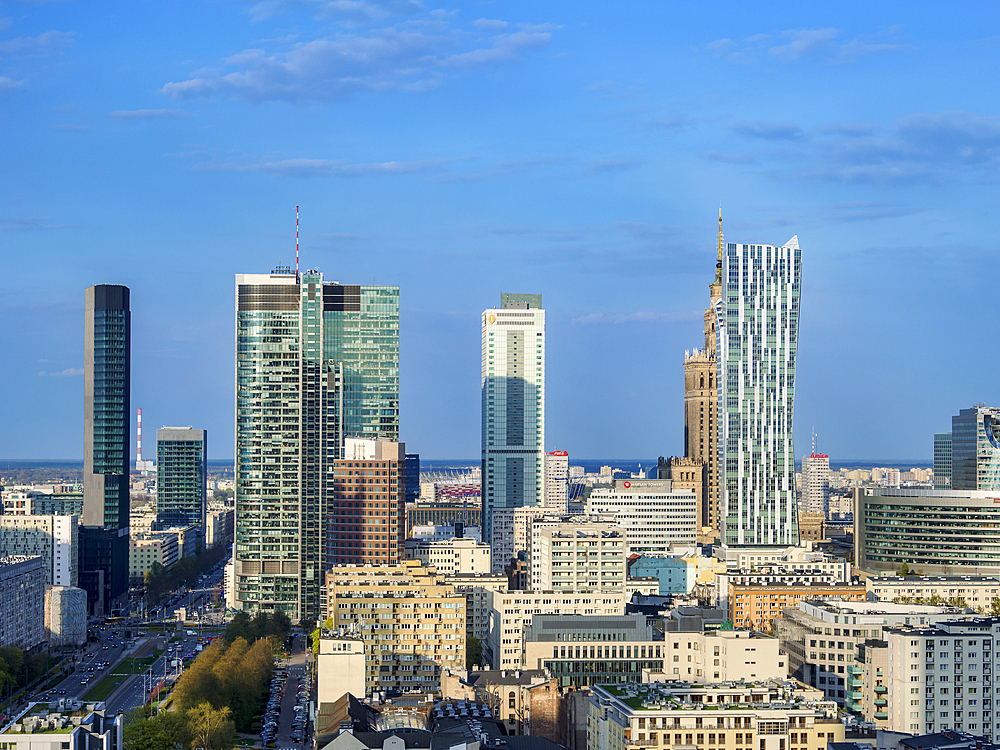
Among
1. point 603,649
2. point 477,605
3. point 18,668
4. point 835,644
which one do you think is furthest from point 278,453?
point 835,644

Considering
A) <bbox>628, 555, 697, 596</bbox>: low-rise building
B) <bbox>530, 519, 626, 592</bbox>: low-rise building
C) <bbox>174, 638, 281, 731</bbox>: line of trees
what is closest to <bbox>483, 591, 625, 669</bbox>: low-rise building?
<bbox>530, 519, 626, 592</bbox>: low-rise building

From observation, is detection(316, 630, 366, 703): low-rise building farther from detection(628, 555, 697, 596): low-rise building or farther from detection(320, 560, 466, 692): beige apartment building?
detection(628, 555, 697, 596): low-rise building

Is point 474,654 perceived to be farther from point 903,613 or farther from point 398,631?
point 903,613

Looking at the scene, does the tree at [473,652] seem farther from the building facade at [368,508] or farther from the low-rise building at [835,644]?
the building facade at [368,508]

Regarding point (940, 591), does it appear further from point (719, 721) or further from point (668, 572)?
point (719, 721)

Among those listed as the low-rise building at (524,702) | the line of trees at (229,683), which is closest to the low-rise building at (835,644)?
the low-rise building at (524,702)

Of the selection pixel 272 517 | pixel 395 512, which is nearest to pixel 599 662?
pixel 395 512
